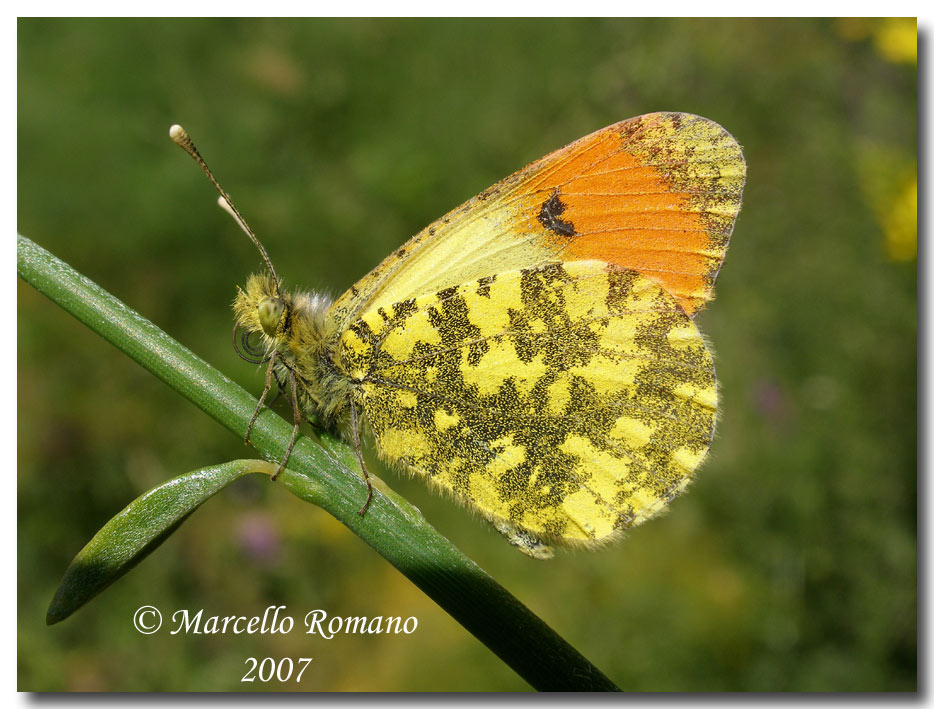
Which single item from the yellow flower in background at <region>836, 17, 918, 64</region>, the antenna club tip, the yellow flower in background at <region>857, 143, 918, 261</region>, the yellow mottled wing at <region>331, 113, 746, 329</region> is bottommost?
the antenna club tip

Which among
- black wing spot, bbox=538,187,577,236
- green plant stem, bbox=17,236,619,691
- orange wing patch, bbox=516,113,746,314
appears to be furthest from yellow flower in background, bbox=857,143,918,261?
green plant stem, bbox=17,236,619,691

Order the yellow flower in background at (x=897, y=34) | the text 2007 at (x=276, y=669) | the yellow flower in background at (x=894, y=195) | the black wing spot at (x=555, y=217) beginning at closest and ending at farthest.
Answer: the black wing spot at (x=555, y=217) → the text 2007 at (x=276, y=669) → the yellow flower in background at (x=897, y=34) → the yellow flower in background at (x=894, y=195)

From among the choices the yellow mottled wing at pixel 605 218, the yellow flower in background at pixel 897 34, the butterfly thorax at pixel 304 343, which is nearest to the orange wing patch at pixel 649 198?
the yellow mottled wing at pixel 605 218

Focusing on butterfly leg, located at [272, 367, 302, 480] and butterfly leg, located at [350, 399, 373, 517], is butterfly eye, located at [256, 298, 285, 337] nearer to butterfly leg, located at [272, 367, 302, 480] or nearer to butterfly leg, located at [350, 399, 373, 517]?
butterfly leg, located at [272, 367, 302, 480]

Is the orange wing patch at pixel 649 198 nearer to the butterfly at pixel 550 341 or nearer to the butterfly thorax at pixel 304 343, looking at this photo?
the butterfly at pixel 550 341

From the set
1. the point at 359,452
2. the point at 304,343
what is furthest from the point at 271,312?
the point at 359,452

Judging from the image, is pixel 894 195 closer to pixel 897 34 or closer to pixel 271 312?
pixel 897 34
